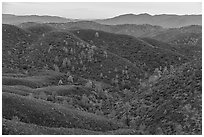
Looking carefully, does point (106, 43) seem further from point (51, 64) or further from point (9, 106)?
point (9, 106)

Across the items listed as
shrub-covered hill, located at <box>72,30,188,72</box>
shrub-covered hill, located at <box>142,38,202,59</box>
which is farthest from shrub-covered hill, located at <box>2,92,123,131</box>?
shrub-covered hill, located at <box>142,38,202,59</box>

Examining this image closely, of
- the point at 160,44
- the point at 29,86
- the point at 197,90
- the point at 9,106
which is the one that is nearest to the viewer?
the point at 9,106

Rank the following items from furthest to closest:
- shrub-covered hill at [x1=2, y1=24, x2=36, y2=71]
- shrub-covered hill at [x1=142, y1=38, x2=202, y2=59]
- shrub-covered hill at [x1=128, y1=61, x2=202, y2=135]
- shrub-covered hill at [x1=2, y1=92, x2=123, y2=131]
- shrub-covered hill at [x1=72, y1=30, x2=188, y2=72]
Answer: shrub-covered hill at [x1=142, y1=38, x2=202, y2=59] < shrub-covered hill at [x1=72, y1=30, x2=188, y2=72] < shrub-covered hill at [x1=2, y1=24, x2=36, y2=71] < shrub-covered hill at [x1=2, y1=92, x2=123, y2=131] < shrub-covered hill at [x1=128, y1=61, x2=202, y2=135]

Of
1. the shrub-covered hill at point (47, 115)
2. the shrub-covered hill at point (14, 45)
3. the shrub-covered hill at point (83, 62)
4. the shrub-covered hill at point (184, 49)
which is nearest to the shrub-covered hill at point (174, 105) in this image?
the shrub-covered hill at point (47, 115)

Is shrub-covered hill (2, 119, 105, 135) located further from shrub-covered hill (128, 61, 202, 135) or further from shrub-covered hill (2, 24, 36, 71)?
shrub-covered hill (2, 24, 36, 71)

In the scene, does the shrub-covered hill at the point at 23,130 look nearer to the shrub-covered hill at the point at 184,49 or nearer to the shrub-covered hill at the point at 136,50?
the shrub-covered hill at the point at 136,50

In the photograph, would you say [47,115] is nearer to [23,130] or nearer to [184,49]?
[23,130]

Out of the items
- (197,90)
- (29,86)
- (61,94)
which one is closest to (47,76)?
(29,86)
